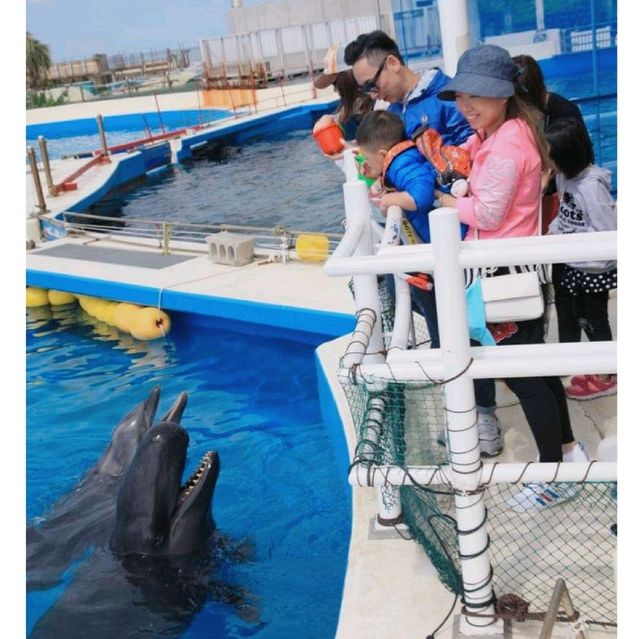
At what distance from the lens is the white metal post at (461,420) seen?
2.51 metres

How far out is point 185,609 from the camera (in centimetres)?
448

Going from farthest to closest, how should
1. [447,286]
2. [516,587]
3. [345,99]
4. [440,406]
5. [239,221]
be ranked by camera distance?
[239,221]
[345,99]
[440,406]
[516,587]
[447,286]

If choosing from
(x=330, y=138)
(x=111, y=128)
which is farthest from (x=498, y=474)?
(x=111, y=128)

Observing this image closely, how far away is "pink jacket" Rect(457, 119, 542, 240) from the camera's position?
10.7 ft

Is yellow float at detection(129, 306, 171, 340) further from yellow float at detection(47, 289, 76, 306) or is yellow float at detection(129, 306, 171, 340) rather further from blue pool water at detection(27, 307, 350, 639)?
yellow float at detection(47, 289, 76, 306)

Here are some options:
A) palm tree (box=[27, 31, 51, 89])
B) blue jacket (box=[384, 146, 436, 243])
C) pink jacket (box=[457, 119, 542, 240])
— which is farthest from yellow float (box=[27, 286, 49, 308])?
palm tree (box=[27, 31, 51, 89])

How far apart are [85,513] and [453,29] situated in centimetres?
409

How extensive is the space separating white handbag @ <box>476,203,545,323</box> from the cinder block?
21.7ft

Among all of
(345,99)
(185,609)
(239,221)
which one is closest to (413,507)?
(185,609)

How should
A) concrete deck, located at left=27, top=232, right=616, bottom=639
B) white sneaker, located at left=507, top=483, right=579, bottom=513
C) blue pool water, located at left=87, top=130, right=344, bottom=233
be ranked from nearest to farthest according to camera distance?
concrete deck, located at left=27, top=232, right=616, bottom=639, white sneaker, located at left=507, top=483, right=579, bottom=513, blue pool water, located at left=87, top=130, right=344, bottom=233

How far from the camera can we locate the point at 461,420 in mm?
2646

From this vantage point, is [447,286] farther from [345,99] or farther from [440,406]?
[345,99]

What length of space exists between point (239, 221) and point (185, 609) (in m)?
11.7

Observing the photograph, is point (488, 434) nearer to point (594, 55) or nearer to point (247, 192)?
point (594, 55)
